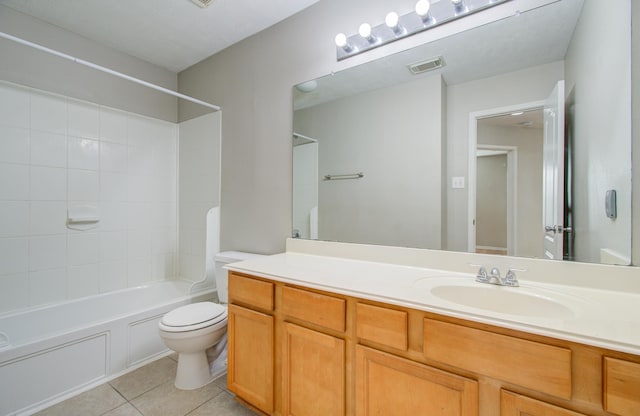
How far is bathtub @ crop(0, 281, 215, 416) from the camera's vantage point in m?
1.48

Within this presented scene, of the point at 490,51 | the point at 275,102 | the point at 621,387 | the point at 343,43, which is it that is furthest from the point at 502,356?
the point at 275,102

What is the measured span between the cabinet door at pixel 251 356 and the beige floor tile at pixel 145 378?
64 cm

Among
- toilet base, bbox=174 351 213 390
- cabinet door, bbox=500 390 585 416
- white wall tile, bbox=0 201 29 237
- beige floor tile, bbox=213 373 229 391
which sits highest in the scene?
white wall tile, bbox=0 201 29 237

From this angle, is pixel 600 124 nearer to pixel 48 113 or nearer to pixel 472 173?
pixel 472 173

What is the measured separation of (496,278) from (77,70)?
3212 millimetres

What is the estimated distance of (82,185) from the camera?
7.41ft

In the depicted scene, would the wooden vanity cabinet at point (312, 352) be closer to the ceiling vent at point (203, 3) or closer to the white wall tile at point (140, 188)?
the ceiling vent at point (203, 3)

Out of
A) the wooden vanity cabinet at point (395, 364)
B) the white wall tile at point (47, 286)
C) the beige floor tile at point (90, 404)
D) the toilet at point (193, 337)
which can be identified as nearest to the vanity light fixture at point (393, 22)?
the wooden vanity cabinet at point (395, 364)

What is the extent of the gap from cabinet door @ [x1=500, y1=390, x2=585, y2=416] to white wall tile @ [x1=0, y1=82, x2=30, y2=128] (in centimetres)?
312

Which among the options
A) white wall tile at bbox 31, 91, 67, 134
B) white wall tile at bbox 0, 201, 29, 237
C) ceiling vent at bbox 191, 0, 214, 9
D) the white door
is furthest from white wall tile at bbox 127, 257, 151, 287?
the white door

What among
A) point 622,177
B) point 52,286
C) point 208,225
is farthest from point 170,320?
point 622,177

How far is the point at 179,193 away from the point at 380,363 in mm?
2627

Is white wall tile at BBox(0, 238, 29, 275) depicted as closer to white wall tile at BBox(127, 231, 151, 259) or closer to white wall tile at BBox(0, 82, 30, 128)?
white wall tile at BBox(127, 231, 151, 259)

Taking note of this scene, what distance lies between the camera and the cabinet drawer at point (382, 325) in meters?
0.97
